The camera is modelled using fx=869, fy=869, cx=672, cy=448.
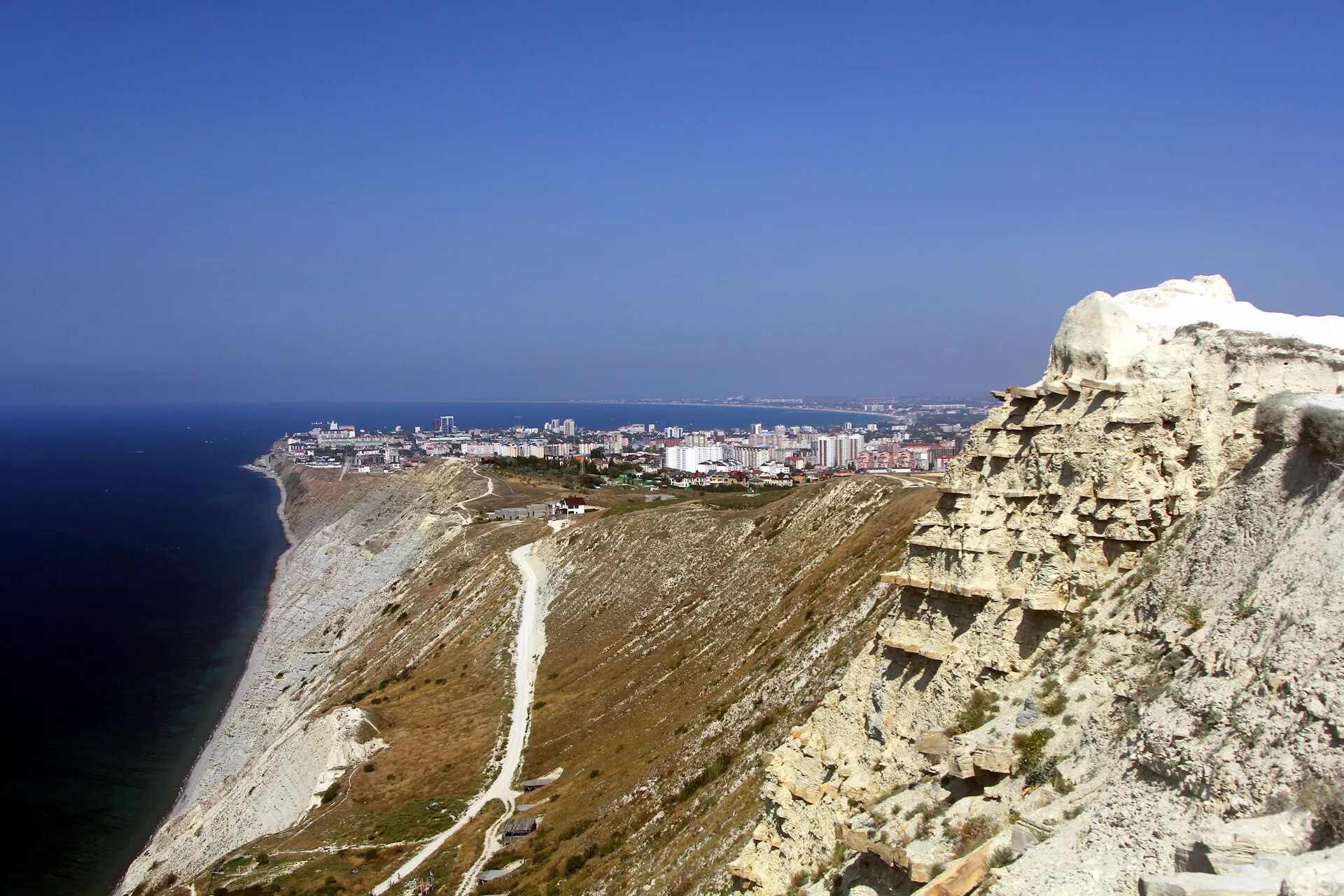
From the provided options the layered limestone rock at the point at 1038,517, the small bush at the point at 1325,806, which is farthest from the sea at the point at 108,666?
the small bush at the point at 1325,806

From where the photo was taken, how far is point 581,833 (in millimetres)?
27312

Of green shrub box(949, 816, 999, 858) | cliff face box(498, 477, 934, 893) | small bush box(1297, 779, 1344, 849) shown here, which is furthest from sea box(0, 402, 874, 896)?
small bush box(1297, 779, 1344, 849)

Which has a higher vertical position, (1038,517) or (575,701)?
(1038,517)

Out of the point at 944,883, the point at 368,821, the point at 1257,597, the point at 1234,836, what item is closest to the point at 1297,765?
the point at 1234,836

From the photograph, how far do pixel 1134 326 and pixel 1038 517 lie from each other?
3515 millimetres

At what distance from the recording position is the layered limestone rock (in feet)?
38.9

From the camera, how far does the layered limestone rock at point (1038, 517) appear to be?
1185cm

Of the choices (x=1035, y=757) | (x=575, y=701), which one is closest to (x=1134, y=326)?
(x=1035, y=757)

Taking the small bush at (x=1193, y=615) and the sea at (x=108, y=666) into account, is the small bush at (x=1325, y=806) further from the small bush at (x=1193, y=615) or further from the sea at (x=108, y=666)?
the sea at (x=108, y=666)

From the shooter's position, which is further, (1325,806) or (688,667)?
(688,667)

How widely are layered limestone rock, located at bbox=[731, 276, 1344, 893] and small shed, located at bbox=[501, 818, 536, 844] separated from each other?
1765 cm

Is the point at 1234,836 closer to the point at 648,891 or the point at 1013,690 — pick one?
the point at 1013,690

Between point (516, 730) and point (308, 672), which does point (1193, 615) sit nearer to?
point (516, 730)

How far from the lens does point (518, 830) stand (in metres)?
30.0
